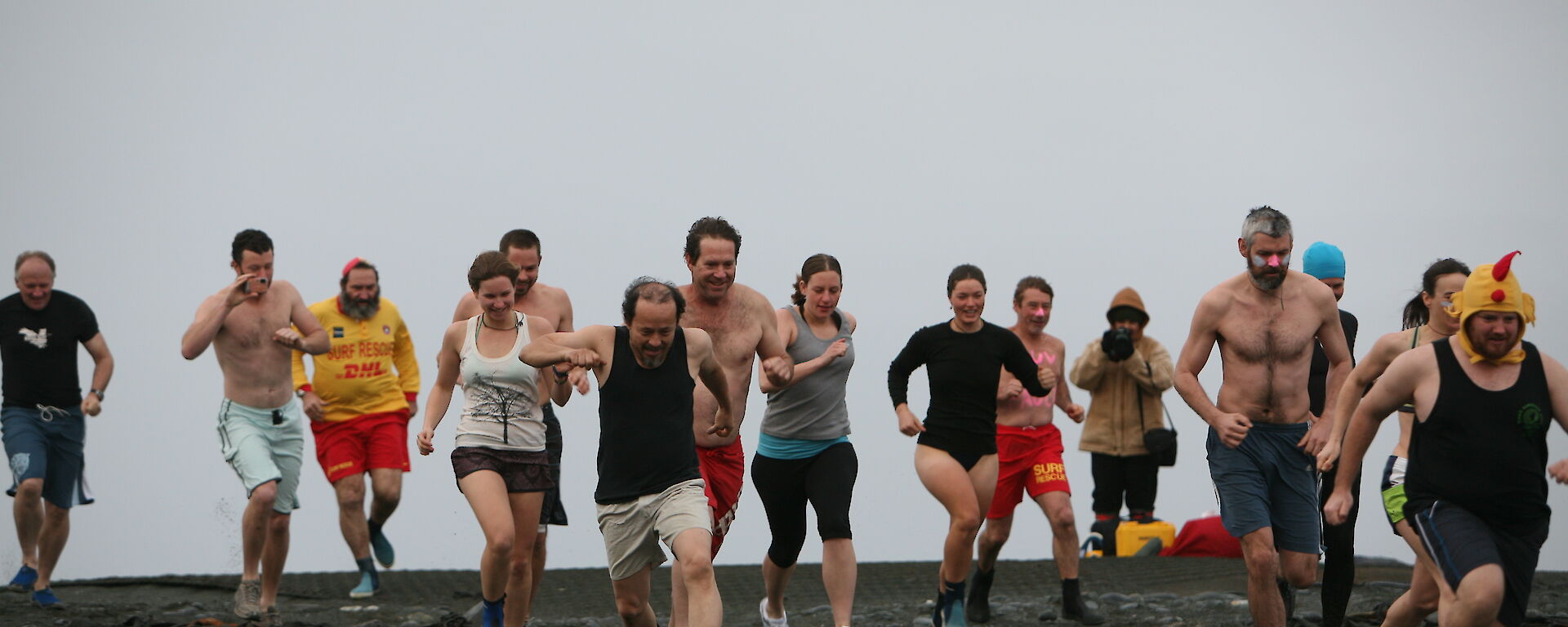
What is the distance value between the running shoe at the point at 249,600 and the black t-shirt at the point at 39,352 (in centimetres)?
236

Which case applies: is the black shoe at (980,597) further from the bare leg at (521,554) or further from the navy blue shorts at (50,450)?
the navy blue shorts at (50,450)

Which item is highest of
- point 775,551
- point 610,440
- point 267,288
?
point 267,288

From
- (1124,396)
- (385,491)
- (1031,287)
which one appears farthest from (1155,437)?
(385,491)

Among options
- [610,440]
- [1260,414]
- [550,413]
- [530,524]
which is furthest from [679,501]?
[1260,414]

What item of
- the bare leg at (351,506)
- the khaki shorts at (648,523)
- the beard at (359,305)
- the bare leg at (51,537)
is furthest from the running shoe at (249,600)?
the khaki shorts at (648,523)

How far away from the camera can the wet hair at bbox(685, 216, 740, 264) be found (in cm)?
749

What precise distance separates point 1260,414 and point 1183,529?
19.4 ft

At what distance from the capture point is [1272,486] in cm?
744

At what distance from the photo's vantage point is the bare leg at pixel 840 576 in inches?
302

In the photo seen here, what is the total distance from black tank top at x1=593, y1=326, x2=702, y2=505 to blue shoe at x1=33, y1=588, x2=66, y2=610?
5607mm

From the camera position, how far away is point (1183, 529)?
42.9 ft

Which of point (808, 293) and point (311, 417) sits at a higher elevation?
point (808, 293)

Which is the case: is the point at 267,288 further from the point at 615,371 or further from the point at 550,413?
the point at 615,371

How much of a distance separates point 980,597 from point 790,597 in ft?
6.99
